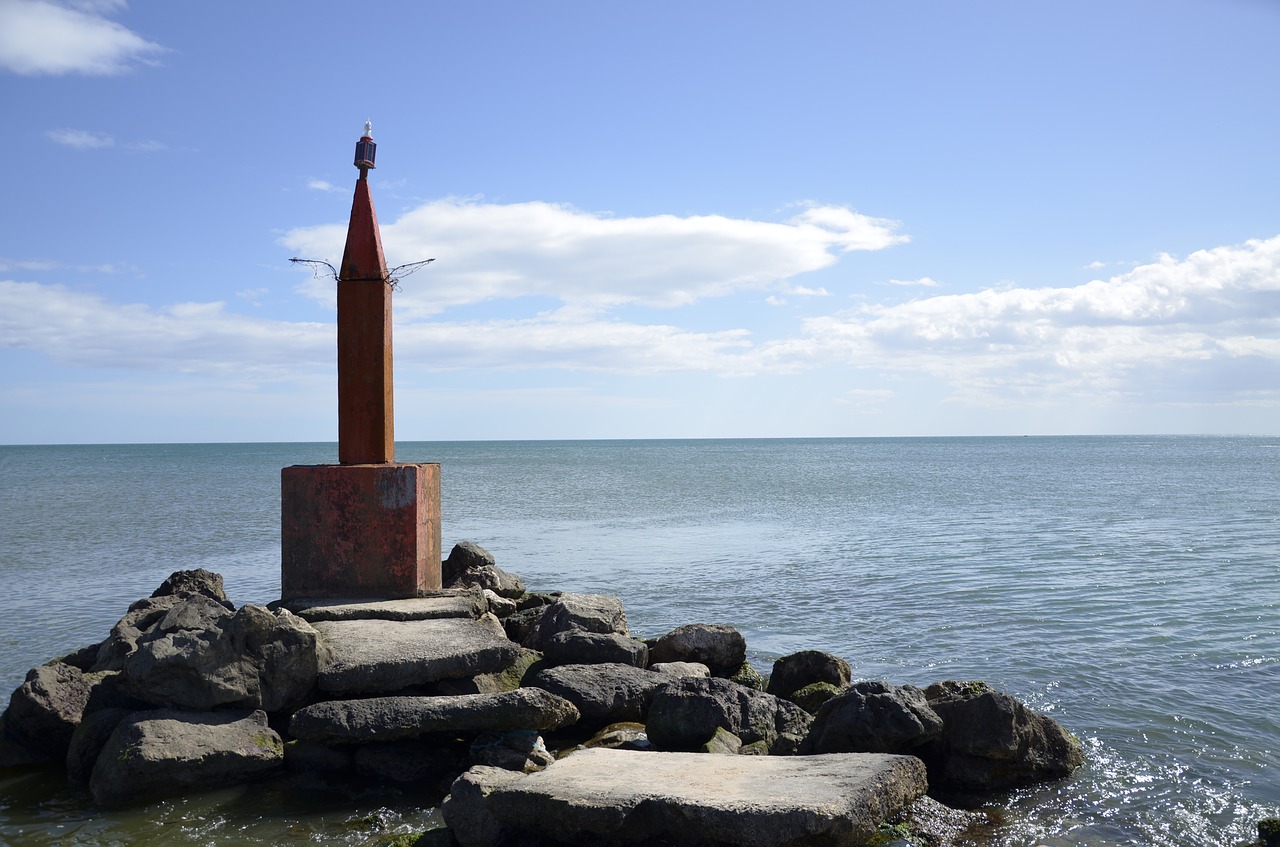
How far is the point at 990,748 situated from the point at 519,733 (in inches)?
124

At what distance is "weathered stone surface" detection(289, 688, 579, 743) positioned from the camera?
666cm

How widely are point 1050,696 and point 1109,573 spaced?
8.42 m

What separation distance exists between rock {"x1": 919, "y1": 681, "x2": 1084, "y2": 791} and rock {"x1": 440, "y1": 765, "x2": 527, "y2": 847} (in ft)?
9.81

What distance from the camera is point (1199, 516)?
27859mm

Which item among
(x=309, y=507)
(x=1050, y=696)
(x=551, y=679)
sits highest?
(x=309, y=507)

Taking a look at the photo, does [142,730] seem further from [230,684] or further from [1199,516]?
[1199,516]

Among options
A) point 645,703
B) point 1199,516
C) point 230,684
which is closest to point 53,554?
point 230,684

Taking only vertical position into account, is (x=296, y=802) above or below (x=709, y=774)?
below

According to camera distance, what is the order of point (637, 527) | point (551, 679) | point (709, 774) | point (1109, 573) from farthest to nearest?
point (637, 527) < point (1109, 573) < point (551, 679) < point (709, 774)

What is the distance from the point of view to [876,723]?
6531mm

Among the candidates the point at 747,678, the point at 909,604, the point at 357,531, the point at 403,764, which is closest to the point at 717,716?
the point at 403,764

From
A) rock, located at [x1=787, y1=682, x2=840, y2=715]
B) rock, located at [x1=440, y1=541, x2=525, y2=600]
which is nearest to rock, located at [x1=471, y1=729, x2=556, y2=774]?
rock, located at [x1=787, y1=682, x2=840, y2=715]

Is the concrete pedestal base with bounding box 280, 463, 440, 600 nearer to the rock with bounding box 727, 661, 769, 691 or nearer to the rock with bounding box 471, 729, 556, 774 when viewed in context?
the rock with bounding box 471, 729, 556, 774

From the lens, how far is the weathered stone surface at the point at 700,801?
506cm
